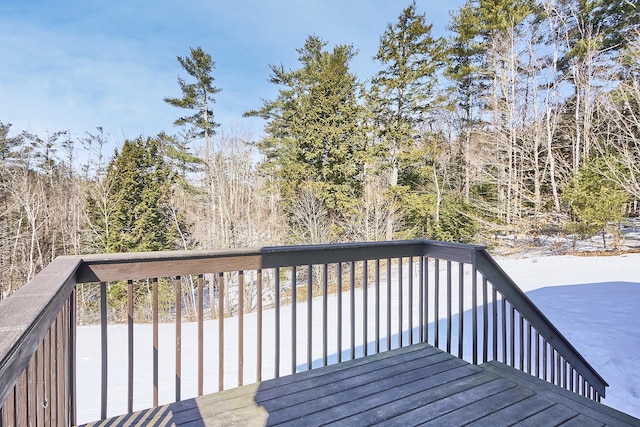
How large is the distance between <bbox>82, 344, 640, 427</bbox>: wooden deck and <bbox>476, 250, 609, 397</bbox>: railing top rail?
46 centimetres

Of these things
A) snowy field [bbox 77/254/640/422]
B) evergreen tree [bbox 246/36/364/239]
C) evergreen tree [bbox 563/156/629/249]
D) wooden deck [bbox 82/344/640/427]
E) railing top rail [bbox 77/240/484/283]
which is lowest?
snowy field [bbox 77/254/640/422]

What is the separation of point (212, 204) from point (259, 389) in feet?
39.7

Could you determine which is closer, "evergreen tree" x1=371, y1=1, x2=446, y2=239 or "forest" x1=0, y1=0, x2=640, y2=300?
"forest" x1=0, y1=0, x2=640, y2=300

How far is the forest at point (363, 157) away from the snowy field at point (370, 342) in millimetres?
5409

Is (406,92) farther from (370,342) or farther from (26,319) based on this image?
(26,319)

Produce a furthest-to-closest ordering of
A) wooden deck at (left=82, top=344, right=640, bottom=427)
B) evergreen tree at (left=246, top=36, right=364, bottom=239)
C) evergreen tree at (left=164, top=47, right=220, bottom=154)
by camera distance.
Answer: evergreen tree at (left=164, top=47, right=220, bottom=154)
evergreen tree at (left=246, top=36, right=364, bottom=239)
wooden deck at (left=82, top=344, right=640, bottom=427)

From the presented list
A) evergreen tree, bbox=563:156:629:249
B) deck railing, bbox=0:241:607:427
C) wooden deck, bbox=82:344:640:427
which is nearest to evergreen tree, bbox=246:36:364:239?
evergreen tree, bbox=563:156:629:249

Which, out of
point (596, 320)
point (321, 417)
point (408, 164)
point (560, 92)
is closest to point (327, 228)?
point (408, 164)

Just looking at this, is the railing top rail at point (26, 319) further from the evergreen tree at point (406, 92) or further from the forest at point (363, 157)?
the evergreen tree at point (406, 92)

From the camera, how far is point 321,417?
5.52 feet

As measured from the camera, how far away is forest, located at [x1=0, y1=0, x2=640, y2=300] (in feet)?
39.8

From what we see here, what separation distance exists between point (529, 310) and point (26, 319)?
109 inches

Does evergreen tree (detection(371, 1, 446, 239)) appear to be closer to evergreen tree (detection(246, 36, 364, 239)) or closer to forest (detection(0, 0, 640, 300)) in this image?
forest (detection(0, 0, 640, 300))

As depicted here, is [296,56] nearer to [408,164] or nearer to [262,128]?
[262,128]
